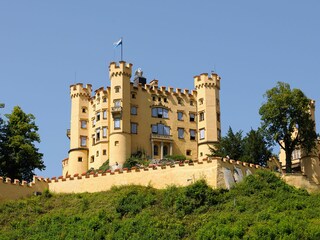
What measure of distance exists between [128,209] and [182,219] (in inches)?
165

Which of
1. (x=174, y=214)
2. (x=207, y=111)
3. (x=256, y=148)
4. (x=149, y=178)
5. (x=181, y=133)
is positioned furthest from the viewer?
(x=181, y=133)

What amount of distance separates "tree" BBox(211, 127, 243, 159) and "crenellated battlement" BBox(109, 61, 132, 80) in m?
14.3

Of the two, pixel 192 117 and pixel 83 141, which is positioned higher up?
pixel 192 117

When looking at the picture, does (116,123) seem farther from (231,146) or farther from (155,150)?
(231,146)

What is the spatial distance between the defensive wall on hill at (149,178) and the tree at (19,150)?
713cm

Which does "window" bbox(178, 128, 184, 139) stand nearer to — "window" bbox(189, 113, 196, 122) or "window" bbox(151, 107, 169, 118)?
"window" bbox(189, 113, 196, 122)

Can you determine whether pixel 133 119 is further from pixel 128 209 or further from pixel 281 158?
pixel 128 209

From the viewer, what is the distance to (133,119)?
76.2 m

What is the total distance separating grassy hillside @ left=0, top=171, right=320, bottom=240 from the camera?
4619 centimetres

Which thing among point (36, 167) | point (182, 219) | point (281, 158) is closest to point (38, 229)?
point (182, 219)

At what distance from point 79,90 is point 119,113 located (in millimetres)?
6854

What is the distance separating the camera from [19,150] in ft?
218

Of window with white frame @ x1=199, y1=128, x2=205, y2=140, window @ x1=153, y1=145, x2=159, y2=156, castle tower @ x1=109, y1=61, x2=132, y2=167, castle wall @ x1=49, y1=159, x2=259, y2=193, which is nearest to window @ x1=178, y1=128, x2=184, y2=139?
window with white frame @ x1=199, y1=128, x2=205, y2=140

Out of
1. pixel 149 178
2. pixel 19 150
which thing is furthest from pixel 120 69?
pixel 149 178
